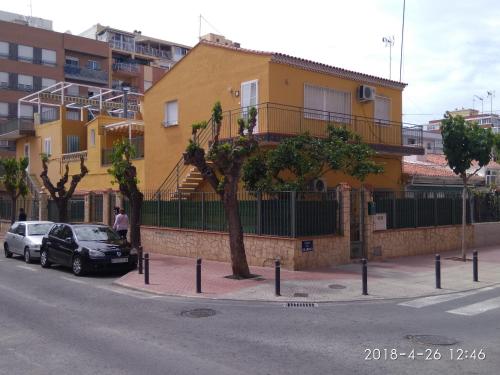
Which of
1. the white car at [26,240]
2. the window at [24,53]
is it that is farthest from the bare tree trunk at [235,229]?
the window at [24,53]

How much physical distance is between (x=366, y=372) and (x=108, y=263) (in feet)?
33.9

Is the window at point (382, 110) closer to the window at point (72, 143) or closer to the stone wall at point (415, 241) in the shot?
the stone wall at point (415, 241)

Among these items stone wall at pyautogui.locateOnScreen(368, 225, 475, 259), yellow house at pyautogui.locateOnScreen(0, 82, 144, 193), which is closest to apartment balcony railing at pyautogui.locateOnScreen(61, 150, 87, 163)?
yellow house at pyautogui.locateOnScreen(0, 82, 144, 193)

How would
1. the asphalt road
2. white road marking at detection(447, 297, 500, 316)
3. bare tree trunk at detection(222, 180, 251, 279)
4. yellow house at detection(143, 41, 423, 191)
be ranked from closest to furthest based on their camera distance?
the asphalt road → white road marking at detection(447, 297, 500, 316) → bare tree trunk at detection(222, 180, 251, 279) → yellow house at detection(143, 41, 423, 191)

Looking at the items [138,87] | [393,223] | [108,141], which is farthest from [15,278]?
[138,87]

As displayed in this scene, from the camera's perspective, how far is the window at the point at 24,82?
5116 centimetres

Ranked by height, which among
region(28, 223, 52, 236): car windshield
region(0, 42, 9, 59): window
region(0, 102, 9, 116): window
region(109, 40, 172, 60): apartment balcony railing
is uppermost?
region(109, 40, 172, 60): apartment balcony railing

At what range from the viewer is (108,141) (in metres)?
29.8

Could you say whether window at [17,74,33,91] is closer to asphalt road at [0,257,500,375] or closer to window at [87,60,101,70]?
window at [87,60,101,70]

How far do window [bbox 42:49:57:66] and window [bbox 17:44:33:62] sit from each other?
49.7 inches

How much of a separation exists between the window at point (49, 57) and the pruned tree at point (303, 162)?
4204cm

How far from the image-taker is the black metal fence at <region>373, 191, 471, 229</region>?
1886 cm

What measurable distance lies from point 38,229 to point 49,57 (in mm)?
38496

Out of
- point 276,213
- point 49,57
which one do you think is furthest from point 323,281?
point 49,57
